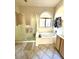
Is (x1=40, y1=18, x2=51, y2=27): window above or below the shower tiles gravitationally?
above

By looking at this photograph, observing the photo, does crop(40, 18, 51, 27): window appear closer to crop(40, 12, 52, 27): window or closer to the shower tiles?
crop(40, 12, 52, 27): window

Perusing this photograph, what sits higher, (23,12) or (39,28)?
(23,12)

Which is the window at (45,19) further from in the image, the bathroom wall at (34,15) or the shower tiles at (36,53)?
the shower tiles at (36,53)

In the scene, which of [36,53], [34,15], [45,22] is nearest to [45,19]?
[45,22]

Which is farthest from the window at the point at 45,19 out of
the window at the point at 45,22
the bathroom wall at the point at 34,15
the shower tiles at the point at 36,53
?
the shower tiles at the point at 36,53

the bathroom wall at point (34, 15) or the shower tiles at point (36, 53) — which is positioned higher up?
the bathroom wall at point (34, 15)

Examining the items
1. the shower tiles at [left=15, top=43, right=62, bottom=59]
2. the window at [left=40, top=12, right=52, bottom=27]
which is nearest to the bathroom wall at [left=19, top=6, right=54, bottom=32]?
the window at [left=40, top=12, right=52, bottom=27]
